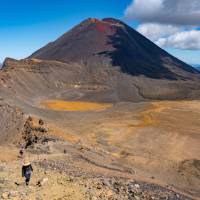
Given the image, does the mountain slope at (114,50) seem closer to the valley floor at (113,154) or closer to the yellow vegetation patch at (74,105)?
the yellow vegetation patch at (74,105)

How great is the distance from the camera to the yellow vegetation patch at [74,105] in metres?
72.5

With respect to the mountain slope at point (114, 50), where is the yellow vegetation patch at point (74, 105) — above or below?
below

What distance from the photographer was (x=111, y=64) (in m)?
113

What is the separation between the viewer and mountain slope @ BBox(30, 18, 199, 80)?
117 m

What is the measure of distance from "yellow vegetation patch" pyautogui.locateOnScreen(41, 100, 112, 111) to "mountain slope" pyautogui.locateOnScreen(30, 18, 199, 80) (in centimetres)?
3213

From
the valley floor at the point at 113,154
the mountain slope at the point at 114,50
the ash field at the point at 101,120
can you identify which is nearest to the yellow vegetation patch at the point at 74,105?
the ash field at the point at 101,120

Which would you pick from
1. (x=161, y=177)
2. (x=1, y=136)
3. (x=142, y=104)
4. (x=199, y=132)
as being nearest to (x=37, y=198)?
(x=161, y=177)

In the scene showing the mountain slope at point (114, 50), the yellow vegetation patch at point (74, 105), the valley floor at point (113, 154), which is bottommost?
the valley floor at point (113, 154)

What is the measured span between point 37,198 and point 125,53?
378 feet

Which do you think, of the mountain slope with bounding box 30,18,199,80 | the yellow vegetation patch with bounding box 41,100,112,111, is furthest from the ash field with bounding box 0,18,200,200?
the mountain slope with bounding box 30,18,199,80

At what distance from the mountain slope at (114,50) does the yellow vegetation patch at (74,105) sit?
3213 cm

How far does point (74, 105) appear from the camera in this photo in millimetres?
77438

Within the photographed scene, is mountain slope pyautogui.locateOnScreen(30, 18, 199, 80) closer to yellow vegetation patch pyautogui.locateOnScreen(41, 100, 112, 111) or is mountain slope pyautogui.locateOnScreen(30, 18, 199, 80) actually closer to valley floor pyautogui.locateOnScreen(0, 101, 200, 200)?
yellow vegetation patch pyautogui.locateOnScreen(41, 100, 112, 111)

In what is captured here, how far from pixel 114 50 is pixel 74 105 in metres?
52.0
